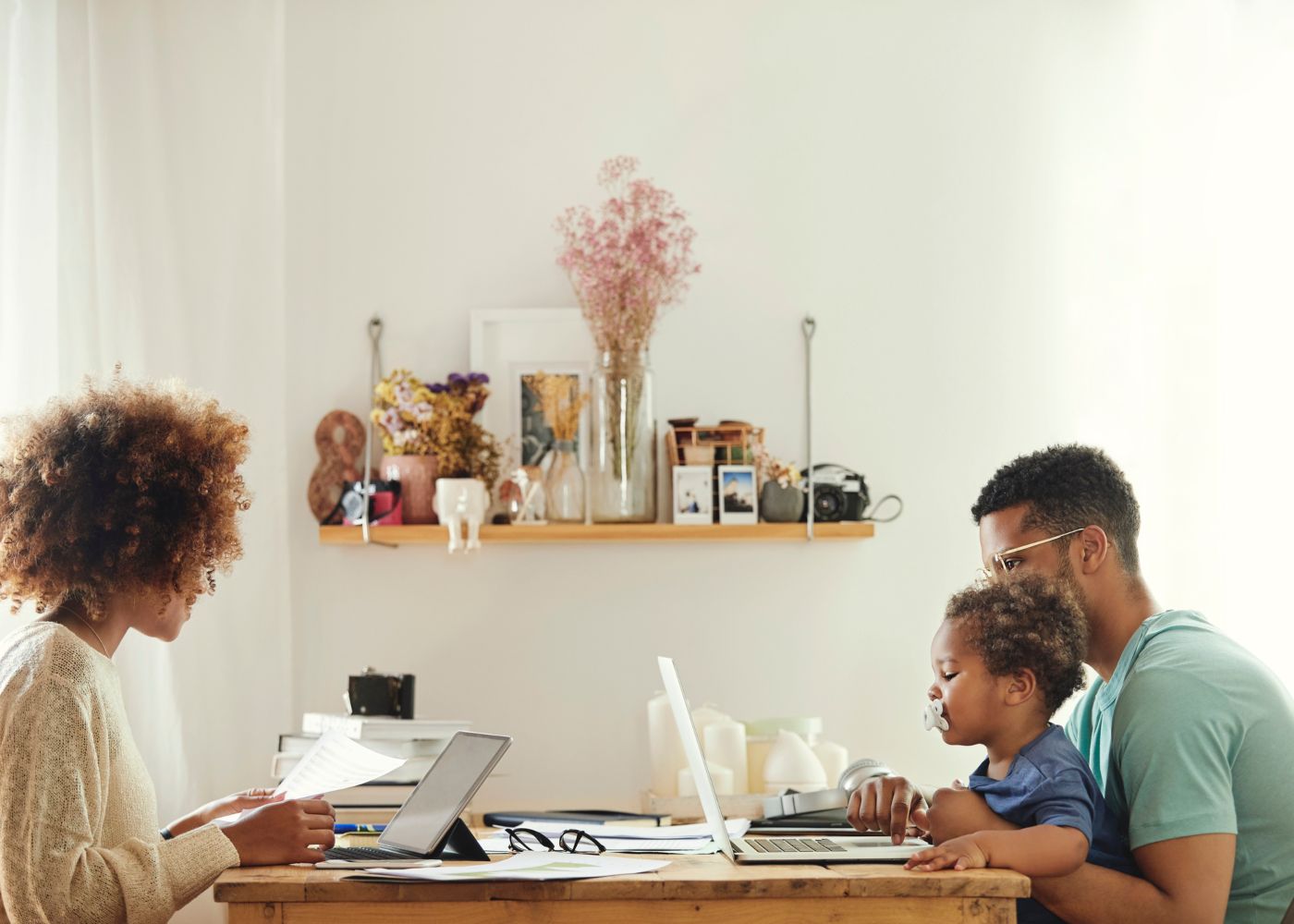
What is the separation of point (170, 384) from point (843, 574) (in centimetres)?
163

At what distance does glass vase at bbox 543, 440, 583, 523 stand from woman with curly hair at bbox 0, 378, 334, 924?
3.44ft

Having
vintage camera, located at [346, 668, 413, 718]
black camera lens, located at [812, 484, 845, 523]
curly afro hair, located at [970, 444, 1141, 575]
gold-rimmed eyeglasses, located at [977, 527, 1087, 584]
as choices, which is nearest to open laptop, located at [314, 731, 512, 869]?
gold-rimmed eyeglasses, located at [977, 527, 1087, 584]

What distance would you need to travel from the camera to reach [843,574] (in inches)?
113

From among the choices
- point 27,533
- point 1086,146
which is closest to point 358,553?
point 27,533

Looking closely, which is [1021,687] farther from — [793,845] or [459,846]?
[459,846]

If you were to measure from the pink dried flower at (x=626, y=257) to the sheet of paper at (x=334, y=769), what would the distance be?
1164mm

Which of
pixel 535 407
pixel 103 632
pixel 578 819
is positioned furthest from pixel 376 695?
pixel 103 632

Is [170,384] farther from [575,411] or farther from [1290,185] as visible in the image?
[1290,185]

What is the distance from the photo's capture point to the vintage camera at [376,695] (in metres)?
2.51

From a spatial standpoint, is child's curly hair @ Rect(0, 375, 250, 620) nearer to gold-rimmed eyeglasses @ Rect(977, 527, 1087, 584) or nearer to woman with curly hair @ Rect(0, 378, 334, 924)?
woman with curly hair @ Rect(0, 378, 334, 924)

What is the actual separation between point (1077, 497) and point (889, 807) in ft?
1.78

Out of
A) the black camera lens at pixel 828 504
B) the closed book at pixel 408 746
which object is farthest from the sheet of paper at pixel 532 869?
the black camera lens at pixel 828 504

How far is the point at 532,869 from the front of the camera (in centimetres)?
137

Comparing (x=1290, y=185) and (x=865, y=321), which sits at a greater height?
(x=1290, y=185)
